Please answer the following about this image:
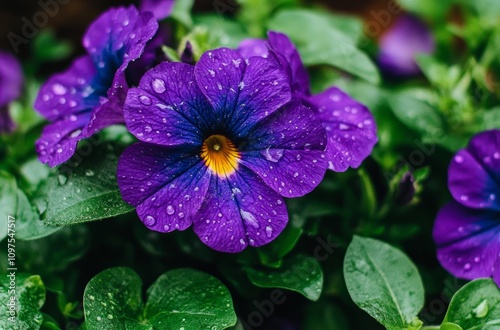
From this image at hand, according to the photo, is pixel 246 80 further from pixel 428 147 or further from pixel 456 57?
pixel 456 57

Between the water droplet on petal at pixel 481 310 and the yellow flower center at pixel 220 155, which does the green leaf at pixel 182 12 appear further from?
the water droplet on petal at pixel 481 310

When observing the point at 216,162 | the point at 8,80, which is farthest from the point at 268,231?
the point at 8,80

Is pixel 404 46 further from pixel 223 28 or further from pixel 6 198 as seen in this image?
pixel 6 198

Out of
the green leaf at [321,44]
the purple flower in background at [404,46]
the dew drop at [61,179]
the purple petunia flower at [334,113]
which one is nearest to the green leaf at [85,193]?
the dew drop at [61,179]

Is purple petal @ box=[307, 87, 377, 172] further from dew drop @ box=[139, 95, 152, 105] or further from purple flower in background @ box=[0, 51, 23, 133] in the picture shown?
purple flower in background @ box=[0, 51, 23, 133]

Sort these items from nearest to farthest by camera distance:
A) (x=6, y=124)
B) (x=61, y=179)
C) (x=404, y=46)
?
(x=61, y=179) → (x=6, y=124) → (x=404, y=46)

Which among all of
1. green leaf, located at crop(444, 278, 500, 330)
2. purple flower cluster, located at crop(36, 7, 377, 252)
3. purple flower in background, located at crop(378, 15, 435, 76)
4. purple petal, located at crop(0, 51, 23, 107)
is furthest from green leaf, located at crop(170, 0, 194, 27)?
green leaf, located at crop(444, 278, 500, 330)

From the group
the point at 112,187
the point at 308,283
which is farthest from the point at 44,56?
the point at 308,283

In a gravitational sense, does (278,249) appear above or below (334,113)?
below
